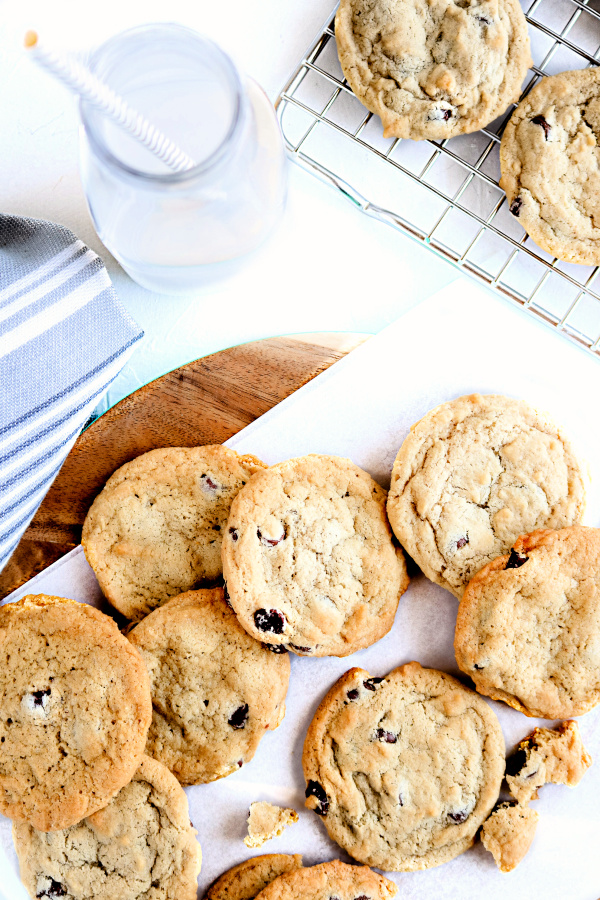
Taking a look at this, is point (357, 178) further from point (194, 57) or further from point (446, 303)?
point (194, 57)

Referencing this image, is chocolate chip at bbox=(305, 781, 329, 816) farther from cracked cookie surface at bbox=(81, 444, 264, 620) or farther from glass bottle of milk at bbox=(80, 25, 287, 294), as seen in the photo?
glass bottle of milk at bbox=(80, 25, 287, 294)

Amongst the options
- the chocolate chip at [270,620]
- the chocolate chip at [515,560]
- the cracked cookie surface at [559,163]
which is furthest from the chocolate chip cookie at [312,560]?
the cracked cookie surface at [559,163]

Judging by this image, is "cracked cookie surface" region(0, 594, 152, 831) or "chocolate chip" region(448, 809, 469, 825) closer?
"cracked cookie surface" region(0, 594, 152, 831)

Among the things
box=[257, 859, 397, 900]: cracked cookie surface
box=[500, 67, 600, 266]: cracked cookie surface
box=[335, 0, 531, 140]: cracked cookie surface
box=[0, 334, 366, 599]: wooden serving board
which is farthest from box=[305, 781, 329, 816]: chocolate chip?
box=[335, 0, 531, 140]: cracked cookie surface

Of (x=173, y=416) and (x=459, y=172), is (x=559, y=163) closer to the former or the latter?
(x=459, y=172)

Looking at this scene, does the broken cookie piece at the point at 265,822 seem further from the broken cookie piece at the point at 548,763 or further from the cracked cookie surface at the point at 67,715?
the broken cookie piece at the point at 548,763

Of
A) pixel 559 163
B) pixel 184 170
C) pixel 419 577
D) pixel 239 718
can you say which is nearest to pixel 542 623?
pixel 419 577

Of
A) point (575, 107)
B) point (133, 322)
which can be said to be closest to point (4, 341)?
point (133, 322)
